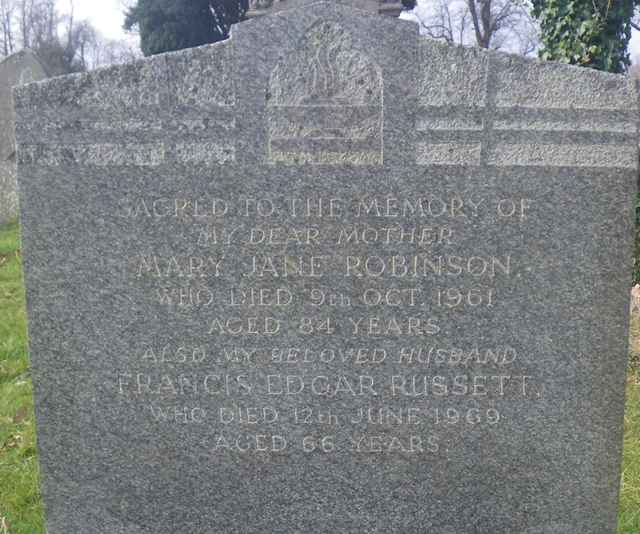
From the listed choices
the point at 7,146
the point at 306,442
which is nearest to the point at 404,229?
the point at 306,442

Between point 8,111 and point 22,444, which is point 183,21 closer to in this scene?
point 8,111

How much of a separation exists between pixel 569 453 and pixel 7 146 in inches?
355

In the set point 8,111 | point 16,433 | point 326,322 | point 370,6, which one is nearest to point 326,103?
point 326,322

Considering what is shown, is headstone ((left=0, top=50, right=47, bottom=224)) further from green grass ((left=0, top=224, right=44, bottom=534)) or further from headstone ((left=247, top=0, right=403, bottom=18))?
headstone ((left=247, top=0, right=403, bottom=18))

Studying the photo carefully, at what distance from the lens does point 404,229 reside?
2.35 metres

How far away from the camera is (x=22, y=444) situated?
11.6 feet

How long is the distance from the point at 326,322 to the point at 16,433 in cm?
231

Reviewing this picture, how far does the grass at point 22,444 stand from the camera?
293cm

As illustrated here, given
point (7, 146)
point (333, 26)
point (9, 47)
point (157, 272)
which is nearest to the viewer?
point (333, 26)

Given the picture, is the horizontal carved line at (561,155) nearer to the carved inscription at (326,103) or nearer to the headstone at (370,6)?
the carved inscription at (326,103)

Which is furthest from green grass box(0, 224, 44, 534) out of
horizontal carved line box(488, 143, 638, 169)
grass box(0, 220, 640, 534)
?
horizontal carved line box(488, 143, 638, 169)

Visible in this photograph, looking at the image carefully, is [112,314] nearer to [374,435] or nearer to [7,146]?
[374,435]

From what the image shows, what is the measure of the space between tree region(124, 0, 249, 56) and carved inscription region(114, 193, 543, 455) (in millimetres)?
19212

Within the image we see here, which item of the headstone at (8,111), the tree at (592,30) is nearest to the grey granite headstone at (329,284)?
the tree at (592,30)
